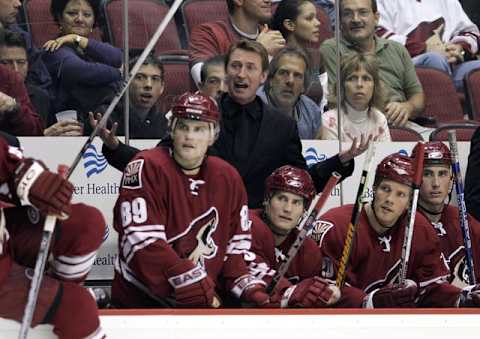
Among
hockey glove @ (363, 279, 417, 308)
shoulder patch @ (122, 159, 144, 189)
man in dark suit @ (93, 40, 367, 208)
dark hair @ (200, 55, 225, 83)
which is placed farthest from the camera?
dark hair @ (200, 55, 225, 83)

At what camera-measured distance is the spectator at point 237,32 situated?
5.51 metres

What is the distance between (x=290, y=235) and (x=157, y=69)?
99 cm

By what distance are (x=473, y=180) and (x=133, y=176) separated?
5.71ft

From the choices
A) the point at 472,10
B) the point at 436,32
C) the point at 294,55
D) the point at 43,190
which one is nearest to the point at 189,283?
the point at 43,190

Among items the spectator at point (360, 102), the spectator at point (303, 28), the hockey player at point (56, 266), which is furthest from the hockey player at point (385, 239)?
the hockey player at point (56, 266)

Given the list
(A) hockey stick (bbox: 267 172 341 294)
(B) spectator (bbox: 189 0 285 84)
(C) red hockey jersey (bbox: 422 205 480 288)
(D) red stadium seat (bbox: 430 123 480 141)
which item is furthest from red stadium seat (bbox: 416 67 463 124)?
(A) hockey stick (bbox: 267 172 341 294)

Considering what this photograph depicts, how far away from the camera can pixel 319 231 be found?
5.09 meters

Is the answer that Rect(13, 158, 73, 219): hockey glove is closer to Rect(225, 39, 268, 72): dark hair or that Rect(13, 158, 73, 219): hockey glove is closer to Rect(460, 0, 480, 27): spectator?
Rect(225, 39, 268, 72): dark hair

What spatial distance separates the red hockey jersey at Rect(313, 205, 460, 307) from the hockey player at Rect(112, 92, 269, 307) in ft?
1.90

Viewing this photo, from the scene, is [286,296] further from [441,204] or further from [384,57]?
[384,57]

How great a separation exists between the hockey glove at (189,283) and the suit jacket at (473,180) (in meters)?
1.67

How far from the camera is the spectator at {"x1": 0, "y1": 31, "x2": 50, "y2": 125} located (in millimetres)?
5281

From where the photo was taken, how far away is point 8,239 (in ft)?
11.6

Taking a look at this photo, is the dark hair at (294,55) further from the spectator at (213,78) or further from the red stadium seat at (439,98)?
the red stadium seat at (439,98)
